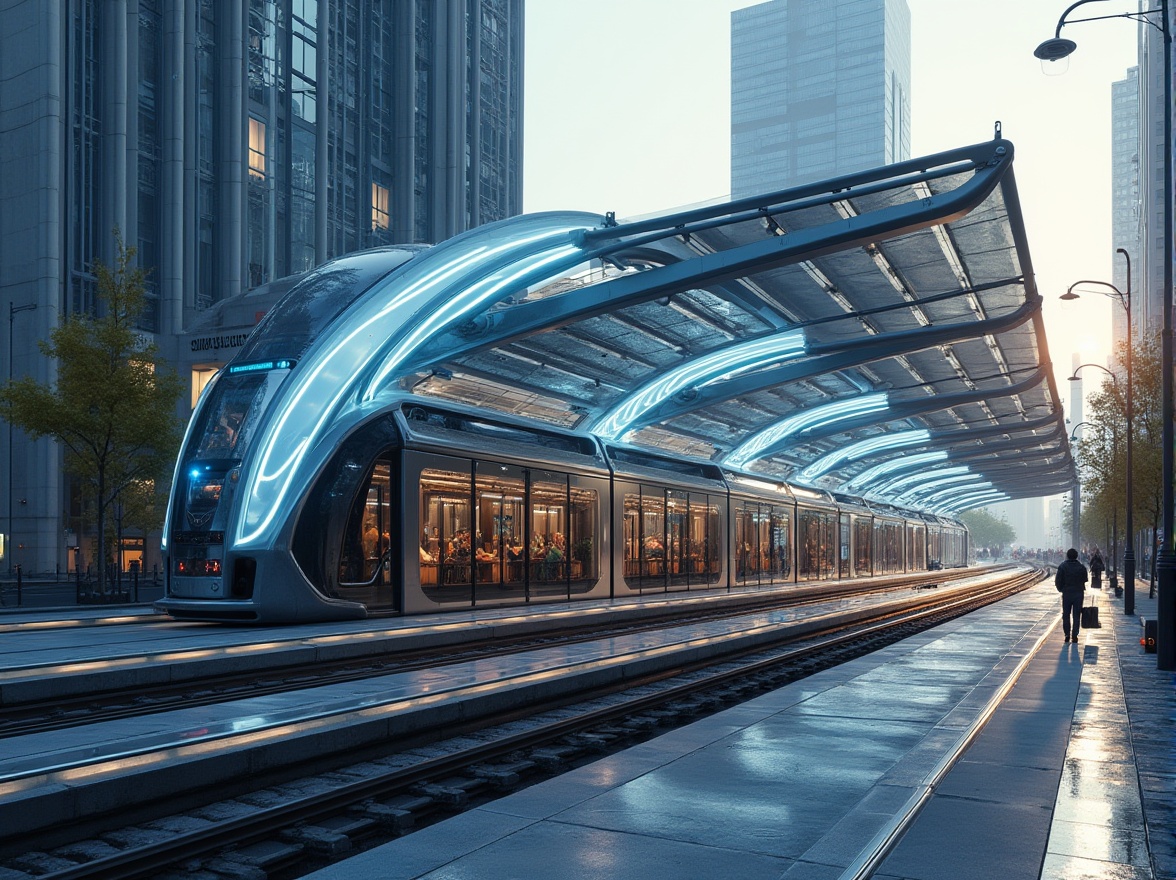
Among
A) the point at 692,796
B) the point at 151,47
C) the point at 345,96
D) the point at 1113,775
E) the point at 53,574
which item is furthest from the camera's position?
the point at 345,96

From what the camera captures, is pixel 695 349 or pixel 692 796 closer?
pixel 692 796

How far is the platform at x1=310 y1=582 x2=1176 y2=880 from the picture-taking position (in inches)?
219

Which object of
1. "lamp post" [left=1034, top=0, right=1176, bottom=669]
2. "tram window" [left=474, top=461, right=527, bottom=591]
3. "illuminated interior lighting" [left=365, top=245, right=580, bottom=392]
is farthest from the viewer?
"tram window" [left=474, top=461, right=527, bottom=591]

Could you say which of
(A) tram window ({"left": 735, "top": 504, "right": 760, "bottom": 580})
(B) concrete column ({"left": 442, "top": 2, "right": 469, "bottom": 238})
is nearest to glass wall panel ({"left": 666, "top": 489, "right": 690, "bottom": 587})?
(A) tram window ({"left": 735, "top": 504, "right": 760, "bottom": 580})

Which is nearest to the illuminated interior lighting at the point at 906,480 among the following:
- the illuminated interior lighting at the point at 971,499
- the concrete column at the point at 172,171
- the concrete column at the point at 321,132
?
the illuminated interior lighting at the point at 971,499

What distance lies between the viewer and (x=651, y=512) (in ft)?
98.5

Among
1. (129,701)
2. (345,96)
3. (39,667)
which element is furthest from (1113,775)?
(345,96)

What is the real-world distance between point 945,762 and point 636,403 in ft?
82.4

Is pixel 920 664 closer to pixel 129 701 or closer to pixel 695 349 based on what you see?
pixel 129 701

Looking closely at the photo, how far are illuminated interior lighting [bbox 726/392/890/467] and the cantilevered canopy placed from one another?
11cm

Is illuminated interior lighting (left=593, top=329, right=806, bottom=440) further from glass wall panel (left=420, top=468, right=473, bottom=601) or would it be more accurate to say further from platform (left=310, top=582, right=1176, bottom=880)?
platform (left=310, top=582, right=1176, bottom=880)

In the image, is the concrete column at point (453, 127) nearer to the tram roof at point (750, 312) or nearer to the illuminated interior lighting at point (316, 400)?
the tram roof at point (750, 312)

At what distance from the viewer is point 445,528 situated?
66.2ft

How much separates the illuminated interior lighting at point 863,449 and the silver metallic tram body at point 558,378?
12194 millimetres
